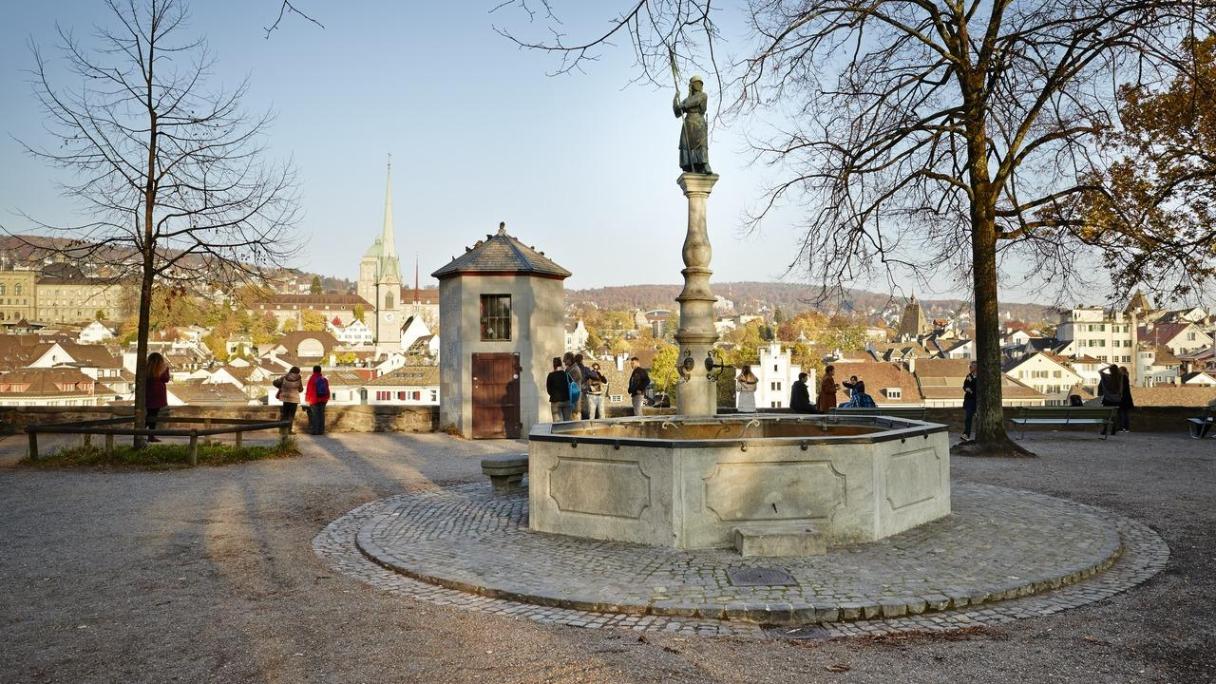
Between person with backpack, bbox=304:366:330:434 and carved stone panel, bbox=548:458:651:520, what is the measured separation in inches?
520

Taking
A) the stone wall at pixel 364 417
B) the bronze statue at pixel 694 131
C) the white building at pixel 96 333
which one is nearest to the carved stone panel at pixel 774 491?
the bronze statue at pixel 694 131

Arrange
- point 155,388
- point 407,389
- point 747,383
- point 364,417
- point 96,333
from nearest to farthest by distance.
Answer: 1. point 155,388
2. point 747,383
3. point 364,417
4. point 407,389
5. point 96,333

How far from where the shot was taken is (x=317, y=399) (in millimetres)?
20641

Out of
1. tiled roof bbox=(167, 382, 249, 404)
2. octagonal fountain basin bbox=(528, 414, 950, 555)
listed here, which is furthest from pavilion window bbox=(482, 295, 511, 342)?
tiled roof bbox=(167, 382, 249, 404)

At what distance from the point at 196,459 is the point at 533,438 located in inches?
339

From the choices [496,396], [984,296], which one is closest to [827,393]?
[984,296]

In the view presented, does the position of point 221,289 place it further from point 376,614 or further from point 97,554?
point 376,614

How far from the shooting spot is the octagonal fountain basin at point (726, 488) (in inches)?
307

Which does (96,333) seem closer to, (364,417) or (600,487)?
(364,417)

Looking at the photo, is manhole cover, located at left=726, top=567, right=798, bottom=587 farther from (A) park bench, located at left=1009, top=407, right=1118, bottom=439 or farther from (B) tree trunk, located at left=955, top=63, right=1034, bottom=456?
(A) park bench, located at left=1009, top=407, right=1118, bottom=439

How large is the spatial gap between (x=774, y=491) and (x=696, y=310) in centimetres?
506

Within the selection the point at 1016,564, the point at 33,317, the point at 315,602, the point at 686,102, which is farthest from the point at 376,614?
the point at 33,317

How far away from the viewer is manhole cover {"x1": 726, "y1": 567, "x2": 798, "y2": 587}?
6.60 meters

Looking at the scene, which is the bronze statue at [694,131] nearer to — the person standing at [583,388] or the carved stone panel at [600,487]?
the carved stone panel at [600,487]
